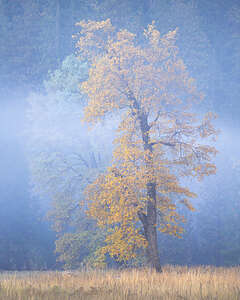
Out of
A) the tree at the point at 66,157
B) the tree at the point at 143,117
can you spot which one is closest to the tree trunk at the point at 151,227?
the tree at the point at 143,117

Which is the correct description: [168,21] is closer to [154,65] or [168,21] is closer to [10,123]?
[10,123]

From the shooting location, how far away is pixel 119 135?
41.6 ft

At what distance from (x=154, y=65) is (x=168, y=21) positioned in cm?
1825

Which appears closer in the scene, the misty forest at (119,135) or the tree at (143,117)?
the tree at (143,117)

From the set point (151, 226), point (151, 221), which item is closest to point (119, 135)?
point (151, 221)

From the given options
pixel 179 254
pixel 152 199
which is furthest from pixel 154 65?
pixel 179 254

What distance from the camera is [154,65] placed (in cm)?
1259

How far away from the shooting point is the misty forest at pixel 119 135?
11891mm

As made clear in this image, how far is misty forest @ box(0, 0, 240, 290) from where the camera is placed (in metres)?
11.9

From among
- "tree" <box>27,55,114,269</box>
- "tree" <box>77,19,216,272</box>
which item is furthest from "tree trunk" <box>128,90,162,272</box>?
"tree" <box>27,55,114,269</box>

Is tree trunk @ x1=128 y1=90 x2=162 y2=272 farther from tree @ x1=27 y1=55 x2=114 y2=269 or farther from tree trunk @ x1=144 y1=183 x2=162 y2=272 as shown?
tree @ x1=27 y1=55 x2=114 y2=269

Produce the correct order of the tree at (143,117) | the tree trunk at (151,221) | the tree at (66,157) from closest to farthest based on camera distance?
the tree at (143,117) < the tree trunk at (151,221) < the tree at (66,157)

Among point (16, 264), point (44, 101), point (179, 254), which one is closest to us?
point (44, 101)

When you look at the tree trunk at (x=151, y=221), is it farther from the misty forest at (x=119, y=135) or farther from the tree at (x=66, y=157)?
the tree at (x=66, y=157)
